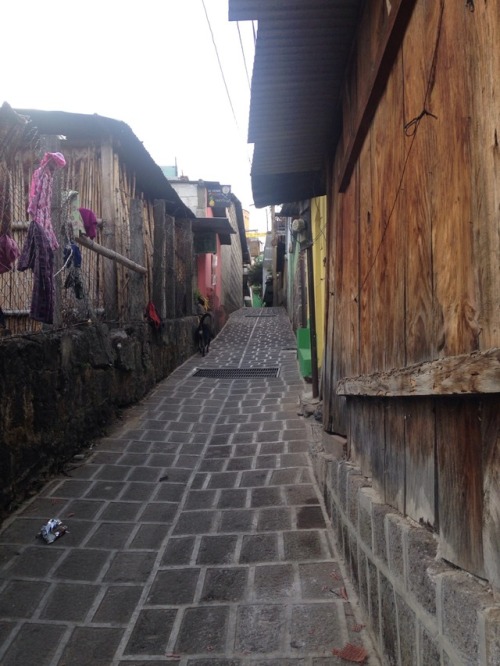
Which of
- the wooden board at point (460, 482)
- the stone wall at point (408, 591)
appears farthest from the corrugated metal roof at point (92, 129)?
the wooden board at point (460, 482)

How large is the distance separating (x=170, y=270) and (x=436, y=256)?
8713 millimetres

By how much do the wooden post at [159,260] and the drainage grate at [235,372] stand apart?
1292 mm

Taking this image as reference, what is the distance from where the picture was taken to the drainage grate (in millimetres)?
9258

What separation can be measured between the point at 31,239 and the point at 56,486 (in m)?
2.06

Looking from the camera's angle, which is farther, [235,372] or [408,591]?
[235,372]

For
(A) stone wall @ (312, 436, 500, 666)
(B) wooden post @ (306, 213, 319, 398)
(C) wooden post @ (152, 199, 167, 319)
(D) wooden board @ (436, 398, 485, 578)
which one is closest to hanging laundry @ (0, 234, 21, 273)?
(A) stone wall @ (312, 436, 500, 666)

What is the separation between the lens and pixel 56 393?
4.68 meters

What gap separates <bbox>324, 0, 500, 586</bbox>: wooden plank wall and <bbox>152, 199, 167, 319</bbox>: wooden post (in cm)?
629

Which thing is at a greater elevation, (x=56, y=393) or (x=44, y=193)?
(x=44, y=193)

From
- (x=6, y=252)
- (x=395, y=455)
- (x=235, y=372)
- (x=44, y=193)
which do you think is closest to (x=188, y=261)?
(x=235, y=372)

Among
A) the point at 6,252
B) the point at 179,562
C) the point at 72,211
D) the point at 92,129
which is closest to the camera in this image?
the point at 179,562

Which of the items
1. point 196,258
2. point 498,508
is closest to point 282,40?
point 498,508

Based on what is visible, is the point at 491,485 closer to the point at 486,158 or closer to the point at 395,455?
the point at 486,158

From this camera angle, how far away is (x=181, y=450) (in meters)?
5.39
